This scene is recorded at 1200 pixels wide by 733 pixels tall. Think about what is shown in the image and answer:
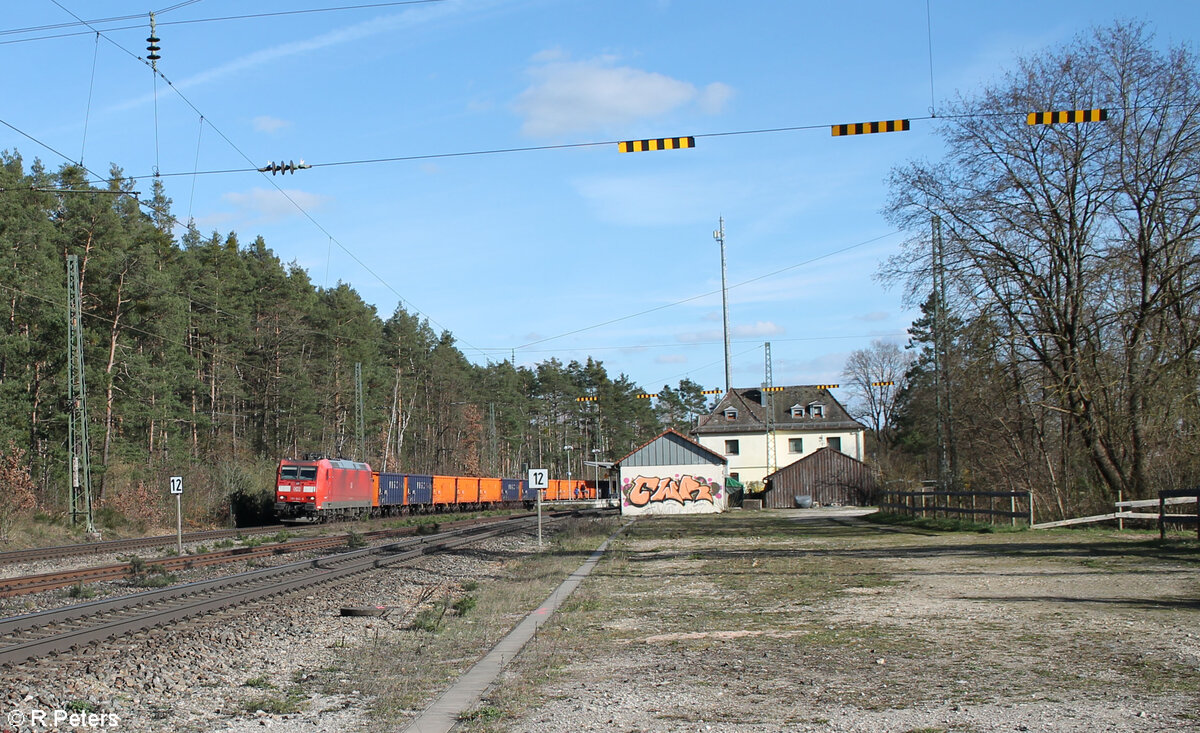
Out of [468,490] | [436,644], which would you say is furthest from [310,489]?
[436,644]

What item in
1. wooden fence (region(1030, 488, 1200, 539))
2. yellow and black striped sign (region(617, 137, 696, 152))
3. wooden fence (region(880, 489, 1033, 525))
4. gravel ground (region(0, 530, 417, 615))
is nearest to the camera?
gravel ground (region(0, 530, 417, 615))

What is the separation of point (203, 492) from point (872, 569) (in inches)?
1324

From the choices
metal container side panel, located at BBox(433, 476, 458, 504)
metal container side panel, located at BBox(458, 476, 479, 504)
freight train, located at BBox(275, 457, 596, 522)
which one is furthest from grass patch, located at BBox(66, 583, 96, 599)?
metal container side panel, located at BBox(458, 476, 479, 504)

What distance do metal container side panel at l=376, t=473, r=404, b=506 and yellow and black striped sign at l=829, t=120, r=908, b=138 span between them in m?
38.4

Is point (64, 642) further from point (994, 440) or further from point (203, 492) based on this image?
point (203, 492)

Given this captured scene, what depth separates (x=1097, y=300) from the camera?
28.8m

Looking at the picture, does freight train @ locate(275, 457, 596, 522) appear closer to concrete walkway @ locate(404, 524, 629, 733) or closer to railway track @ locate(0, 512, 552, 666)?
railway track @ locate(0, 512, 552, 666)

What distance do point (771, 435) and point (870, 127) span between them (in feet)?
216

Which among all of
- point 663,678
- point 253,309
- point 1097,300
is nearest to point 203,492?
point 253,309

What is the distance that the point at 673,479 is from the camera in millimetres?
54906

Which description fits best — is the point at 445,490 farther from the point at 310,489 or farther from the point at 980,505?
the point at 980,505

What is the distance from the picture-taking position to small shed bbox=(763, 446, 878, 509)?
2334 inches

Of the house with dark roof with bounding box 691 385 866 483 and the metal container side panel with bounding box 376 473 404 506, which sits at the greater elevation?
the house with dark roof with bounding box 691 385 866 483

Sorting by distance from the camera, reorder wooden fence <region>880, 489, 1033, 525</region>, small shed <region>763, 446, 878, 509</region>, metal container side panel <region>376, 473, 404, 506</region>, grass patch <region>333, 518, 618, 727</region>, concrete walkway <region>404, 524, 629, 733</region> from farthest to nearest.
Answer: small shed <region>763, 446, 878, 509</region>, metal container side panel <region>376, 473, 404, 506</region>, wooden fence <region>880, 489, 1033, 525</region>, grass patch <region>333, 518, 618, 727</region>, concrete walkway <region>404, 524, 629, 733</region>
